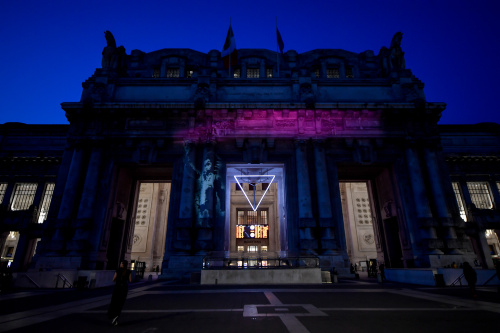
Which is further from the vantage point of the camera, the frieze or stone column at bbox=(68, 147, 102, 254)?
the frieze

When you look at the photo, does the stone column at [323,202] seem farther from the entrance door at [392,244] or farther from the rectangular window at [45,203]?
the rectangular window at [45,203]

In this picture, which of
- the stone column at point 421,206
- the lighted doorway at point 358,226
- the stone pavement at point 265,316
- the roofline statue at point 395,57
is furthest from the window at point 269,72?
the stone pavement at point 265,316

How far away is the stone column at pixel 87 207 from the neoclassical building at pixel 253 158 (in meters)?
0.07

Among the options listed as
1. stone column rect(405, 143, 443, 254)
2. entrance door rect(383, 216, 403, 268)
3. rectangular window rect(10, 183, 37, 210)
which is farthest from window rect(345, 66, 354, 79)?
rectangular window rect(10, 183, 37, 210)

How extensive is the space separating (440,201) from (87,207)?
24.0 metres

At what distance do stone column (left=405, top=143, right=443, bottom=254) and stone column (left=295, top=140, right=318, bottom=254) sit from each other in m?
7.18

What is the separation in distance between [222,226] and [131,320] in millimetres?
12631

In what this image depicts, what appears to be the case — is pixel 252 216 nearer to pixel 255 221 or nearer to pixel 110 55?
pixel 255 221

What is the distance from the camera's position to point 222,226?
1770 cm

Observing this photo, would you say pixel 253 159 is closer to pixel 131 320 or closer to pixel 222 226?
pixel 222 226

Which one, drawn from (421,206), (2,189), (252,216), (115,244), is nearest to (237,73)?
(252,216)

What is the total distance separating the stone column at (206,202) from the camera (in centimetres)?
1658

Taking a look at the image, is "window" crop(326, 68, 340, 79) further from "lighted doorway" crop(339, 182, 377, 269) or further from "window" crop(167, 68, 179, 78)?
"lighted doorway" crop(339, 182, 377, 269)

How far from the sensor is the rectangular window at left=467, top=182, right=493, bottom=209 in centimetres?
2566
